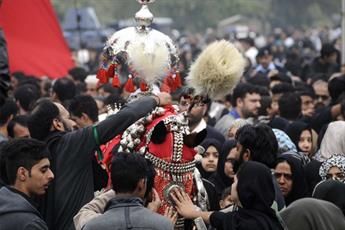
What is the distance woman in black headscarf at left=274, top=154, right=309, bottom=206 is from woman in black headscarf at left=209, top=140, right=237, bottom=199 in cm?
73

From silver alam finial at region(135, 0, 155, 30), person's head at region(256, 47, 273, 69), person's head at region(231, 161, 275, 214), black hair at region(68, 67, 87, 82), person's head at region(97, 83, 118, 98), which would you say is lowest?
person's head at region(256, 47, 273, 69)

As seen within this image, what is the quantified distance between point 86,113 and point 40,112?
2.15m

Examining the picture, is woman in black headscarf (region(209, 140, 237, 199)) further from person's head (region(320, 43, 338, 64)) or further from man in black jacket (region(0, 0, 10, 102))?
person's head (region(320, 43, 338, 64))

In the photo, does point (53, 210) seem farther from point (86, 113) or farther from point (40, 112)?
point (86, 113)

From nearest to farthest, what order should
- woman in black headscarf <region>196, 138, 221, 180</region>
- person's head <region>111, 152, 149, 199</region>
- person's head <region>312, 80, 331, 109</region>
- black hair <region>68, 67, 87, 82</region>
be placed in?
person's head <region>111, 152, 149, 199</region> → woman in black headscarf <region>196, 138, 221, 180</region> → person's head <region>312, 80, 331, 109</region> → black hair <region>68, 67, 87, 82</region>

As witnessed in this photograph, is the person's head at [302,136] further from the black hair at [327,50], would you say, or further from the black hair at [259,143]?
A: the black hair at [327,50]

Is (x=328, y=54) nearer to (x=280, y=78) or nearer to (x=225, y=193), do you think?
(x=280, y=78)

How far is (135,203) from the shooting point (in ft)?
21.0

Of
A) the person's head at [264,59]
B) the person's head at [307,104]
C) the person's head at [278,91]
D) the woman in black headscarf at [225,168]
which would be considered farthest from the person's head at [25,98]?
the person's head at [264,59]

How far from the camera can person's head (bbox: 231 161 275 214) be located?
6.79 meters

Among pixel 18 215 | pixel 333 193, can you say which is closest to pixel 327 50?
pixel 333 193

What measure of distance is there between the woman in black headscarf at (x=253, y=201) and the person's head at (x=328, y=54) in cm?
1305

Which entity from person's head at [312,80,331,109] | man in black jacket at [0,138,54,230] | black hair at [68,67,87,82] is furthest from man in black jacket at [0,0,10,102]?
black hair at [68,67,87,82]

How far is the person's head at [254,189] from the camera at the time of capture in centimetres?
679
